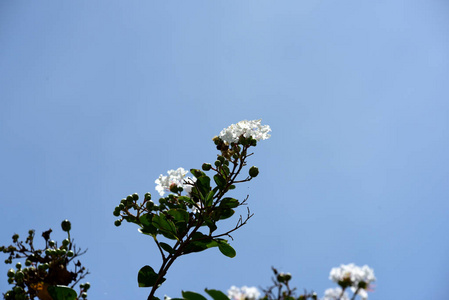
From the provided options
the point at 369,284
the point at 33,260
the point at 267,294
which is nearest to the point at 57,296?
the point at 33,260

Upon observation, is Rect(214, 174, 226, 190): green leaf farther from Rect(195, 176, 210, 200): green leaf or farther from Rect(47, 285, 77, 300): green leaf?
Rect(47, 285, 77, 300): green leaf

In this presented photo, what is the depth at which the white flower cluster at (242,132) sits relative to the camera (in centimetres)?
257

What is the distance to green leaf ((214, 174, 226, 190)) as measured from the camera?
8.41 feet

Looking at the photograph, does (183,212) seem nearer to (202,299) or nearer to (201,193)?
(201,193)

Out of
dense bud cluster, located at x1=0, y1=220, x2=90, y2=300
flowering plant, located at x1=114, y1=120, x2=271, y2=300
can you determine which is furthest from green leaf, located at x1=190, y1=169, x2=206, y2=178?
dense bud cluster, located at x1=0, y1=220, x2=90, y2=300

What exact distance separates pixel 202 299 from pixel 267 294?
36 cm

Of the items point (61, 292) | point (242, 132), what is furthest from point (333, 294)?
point (61, 292)

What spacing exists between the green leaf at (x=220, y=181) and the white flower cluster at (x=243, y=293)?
102 cm

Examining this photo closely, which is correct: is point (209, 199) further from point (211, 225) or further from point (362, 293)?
point (362, 293)

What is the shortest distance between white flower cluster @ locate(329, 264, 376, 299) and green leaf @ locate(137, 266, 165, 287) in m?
1.49

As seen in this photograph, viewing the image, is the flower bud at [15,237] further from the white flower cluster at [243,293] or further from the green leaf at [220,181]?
the white flower cluster at [243,293]

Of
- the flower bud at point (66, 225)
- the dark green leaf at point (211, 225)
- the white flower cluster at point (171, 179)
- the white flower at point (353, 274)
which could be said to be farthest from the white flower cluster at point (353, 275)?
the flower bud at point (66, 225)

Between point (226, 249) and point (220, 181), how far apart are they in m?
0.57

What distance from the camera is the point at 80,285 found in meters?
2.44
